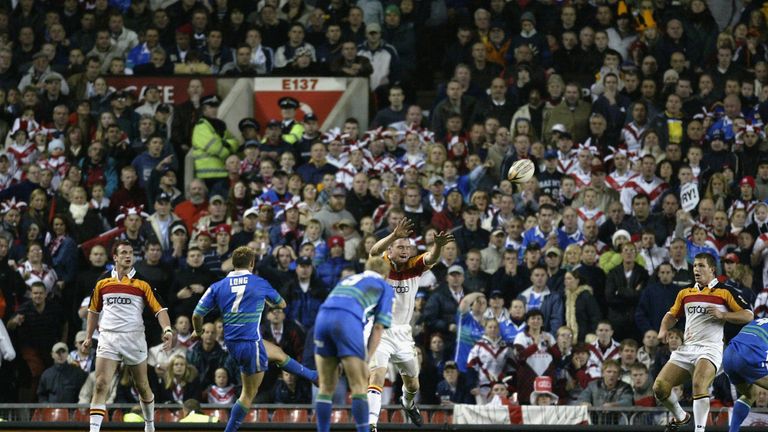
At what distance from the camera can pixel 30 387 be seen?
74.1 ft

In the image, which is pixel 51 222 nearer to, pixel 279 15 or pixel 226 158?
pixel 226 158

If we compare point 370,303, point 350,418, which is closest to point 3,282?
point 350,418

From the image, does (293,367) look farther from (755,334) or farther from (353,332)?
(755,334)

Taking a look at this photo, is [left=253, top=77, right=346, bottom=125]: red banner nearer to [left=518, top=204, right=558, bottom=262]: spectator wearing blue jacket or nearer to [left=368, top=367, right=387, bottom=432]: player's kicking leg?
[left=518, top=204, right=558, bottom=262]: spectator wearing blue jacket

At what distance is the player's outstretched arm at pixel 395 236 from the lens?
16.7 m

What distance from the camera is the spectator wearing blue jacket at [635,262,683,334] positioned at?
68.4 feet

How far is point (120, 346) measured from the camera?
17.6m

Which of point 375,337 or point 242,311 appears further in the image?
point 242,311

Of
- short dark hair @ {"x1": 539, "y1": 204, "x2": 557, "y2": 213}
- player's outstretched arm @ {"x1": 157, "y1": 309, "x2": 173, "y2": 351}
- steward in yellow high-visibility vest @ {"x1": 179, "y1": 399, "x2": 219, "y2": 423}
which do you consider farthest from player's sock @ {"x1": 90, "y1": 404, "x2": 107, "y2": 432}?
short dark hair @ {"x1": 539, "y1": 204, "x2": 557, "y2": 213}

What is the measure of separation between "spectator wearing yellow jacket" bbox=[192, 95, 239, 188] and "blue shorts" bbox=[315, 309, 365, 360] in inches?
407

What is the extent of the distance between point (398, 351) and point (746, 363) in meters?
3.84

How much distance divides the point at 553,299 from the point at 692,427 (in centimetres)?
286

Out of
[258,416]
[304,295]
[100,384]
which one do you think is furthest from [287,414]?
[100,384]

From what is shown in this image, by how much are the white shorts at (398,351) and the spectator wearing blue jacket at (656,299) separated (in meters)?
4.40
